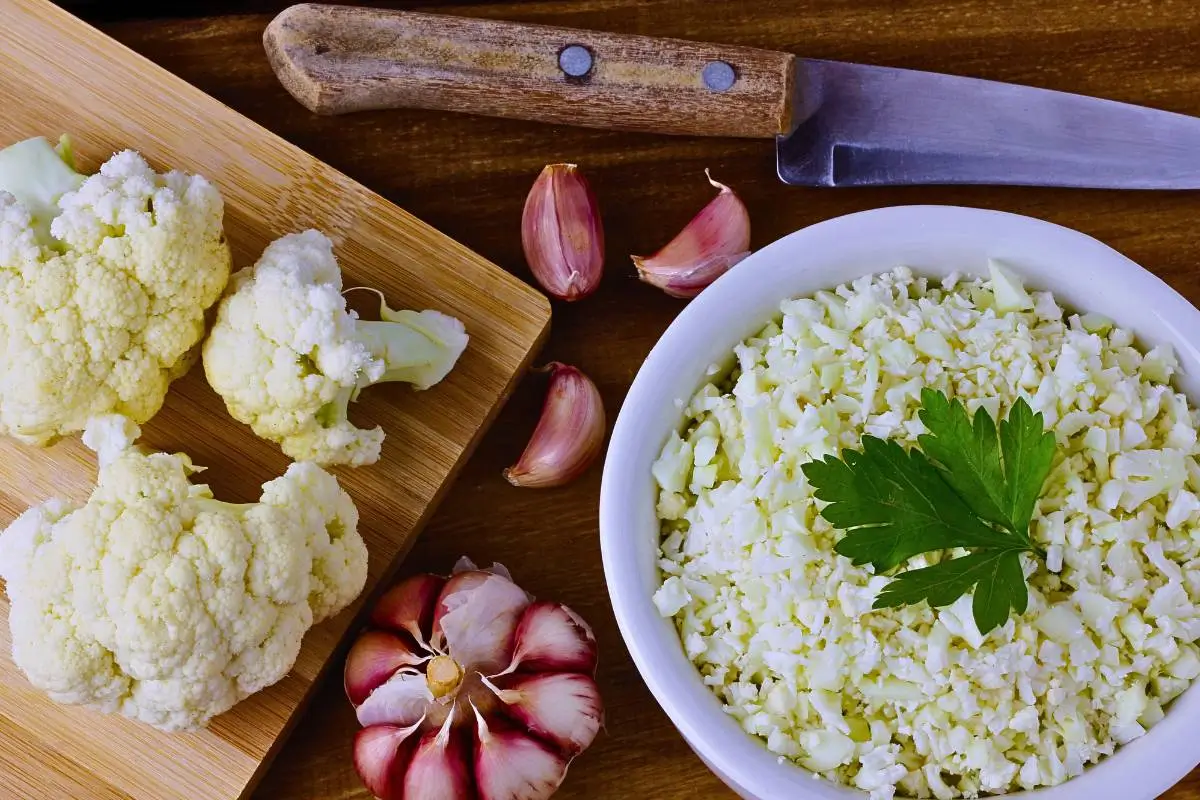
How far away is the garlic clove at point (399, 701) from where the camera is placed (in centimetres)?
126

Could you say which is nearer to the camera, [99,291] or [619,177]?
[99,291]

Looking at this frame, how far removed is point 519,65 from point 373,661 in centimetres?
72

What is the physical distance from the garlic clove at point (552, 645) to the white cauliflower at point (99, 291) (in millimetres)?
496

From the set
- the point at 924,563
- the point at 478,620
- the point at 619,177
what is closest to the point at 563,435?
the point at 478,620

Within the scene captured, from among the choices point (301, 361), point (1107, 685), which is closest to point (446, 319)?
point (301, 361)

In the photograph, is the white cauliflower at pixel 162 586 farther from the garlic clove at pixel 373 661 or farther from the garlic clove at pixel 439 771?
the garlic clove at pixel 439 771

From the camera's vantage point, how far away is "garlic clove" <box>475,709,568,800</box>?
1.25 meters

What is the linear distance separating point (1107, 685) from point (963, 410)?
0.31m

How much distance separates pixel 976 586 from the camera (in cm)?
106

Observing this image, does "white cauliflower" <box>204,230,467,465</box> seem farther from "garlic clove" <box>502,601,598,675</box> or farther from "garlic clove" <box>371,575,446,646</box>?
"garlic clove" <box>502,601,598,675</box>

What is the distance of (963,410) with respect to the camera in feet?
3.61

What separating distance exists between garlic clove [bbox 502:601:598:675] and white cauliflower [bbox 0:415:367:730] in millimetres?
214

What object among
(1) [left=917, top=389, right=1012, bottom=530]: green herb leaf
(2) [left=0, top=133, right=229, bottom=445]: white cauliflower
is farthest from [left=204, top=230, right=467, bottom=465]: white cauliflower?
(1) [left=917, top=389, right=1012, bottom=530]: green herb leaf

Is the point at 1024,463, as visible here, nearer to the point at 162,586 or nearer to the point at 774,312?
the point at 774,312
